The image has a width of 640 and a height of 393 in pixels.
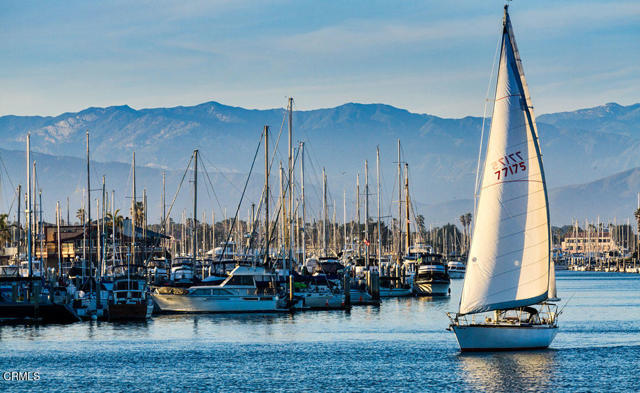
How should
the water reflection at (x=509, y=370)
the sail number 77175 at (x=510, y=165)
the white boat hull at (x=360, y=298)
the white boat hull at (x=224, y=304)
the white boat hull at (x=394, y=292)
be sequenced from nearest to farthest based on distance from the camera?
the water reflection at (x=509, y=370) → the sail number 77175 at (x=510, y=165) → the white boat hull at (x=224, y=304) → the white boat hull at (x=360, y=298) → the white boat hull at (x=394, y=292)

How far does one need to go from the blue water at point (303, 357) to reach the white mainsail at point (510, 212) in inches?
127

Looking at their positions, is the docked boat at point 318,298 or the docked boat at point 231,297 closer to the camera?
the docked boat at point 231,297

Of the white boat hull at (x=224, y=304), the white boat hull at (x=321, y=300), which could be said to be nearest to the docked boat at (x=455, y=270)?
the white boat hull at (x=321, y=300)

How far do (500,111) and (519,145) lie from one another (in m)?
1.73

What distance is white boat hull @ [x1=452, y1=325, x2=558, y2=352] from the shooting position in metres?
48.2

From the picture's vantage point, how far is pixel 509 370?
154ft

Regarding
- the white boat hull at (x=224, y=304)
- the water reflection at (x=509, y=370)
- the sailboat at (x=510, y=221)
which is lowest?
the water reflection at (x=509, y=370)

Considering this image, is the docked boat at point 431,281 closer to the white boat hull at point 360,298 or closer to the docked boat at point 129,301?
the white boat hull at point 360,298

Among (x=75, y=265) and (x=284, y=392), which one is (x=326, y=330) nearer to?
(x=284, y=392)

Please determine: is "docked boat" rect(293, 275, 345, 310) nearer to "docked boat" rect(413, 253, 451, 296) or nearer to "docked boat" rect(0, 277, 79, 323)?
"docked boat" rect(0, 277, 79, 323)

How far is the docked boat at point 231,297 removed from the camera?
255 ft

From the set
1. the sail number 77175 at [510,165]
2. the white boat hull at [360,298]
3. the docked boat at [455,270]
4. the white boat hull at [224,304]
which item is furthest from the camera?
the docked boat at [455,270]

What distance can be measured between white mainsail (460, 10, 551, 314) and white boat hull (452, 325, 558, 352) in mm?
1083

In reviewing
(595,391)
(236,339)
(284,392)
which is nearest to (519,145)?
(595,391)
